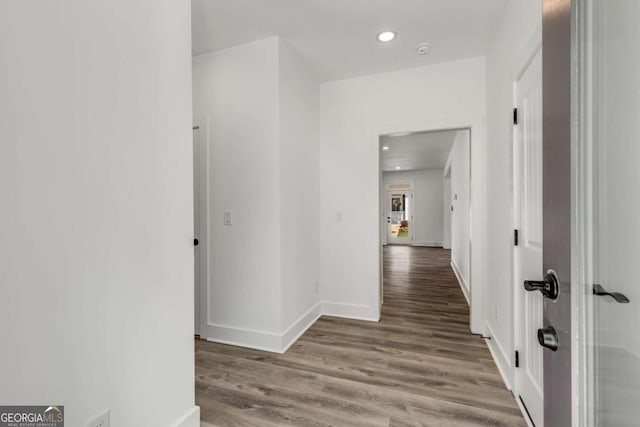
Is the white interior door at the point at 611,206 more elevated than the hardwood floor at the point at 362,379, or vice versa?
the white interior door at the point at 611,206

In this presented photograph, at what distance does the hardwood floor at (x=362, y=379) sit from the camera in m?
1.56

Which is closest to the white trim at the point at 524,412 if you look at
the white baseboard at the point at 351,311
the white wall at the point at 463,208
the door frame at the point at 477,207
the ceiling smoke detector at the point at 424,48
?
the door frame at the point at 477,207

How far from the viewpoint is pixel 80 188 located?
0.96m

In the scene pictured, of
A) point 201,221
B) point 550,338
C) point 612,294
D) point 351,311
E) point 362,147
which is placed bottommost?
point 351,311

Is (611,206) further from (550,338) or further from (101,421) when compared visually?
(101,421)

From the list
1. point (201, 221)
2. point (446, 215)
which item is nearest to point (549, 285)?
point (201, 221)

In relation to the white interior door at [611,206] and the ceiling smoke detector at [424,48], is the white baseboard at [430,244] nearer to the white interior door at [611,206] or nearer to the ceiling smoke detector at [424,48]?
the ceiling smoke detector at [424,48]

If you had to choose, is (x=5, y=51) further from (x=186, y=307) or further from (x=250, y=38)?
(x=250, y=38)

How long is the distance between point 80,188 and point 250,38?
2020mm

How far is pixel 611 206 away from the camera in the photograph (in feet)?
2.23

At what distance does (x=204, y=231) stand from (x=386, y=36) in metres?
2.38

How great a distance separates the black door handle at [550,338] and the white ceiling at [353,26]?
7.17 ft

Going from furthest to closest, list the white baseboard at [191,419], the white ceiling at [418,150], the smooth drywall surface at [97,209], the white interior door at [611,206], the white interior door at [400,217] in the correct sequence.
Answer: the white interior door at [400,217] < the white ceiling at [418,150] < the white baseboard at [191,419] < the smooth drywall surface at [97,209] < the white interior door at [611,206]

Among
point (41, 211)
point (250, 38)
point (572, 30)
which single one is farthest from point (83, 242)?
point (250, 38)
